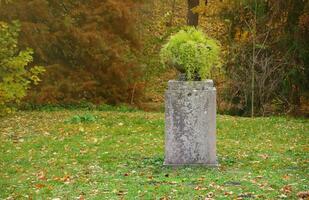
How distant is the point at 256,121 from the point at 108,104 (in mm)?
7136

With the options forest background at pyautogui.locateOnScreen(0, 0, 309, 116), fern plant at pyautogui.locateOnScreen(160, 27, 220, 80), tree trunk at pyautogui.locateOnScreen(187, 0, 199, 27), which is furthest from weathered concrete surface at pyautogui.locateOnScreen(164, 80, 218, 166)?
tree trunk at pyautogui.locateOnScreen(187, 0, 199, 27)

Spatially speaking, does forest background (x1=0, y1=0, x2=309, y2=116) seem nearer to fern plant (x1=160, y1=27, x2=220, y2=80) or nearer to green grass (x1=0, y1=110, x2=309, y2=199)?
green grass (x1=0, y1=110, x2=309, y2=199)

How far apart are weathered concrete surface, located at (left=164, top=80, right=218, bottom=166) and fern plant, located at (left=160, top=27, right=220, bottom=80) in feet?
0.73

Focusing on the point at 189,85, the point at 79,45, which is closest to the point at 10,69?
the point at 79,45

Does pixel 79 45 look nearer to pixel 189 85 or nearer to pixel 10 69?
pixel 10 69

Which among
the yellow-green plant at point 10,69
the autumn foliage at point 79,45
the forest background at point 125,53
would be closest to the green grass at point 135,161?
the yellow-green plant at point 10,69

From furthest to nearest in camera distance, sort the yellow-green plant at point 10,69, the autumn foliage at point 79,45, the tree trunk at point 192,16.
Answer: the tree trunk at point 192,16 < the autumn foliage at point 79,45 < the yellow-green plant at point 10,69

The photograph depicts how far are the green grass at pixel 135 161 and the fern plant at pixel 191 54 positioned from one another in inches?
65.4

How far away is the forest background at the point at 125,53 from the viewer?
2061 centimetres

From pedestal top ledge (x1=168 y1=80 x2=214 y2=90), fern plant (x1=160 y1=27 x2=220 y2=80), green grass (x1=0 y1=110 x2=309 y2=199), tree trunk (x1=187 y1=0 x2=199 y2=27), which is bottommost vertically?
green grass (x1=0 y1=110 x2=309 y2=199)

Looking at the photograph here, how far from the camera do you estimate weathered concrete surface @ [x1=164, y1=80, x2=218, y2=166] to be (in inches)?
398

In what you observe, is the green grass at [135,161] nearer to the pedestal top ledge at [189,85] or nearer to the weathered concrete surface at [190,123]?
the weathered concrete surface at [190,123]

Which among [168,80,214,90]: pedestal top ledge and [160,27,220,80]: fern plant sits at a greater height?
[160,27,220,80]: fern plant

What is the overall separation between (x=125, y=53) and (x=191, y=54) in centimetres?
1192
